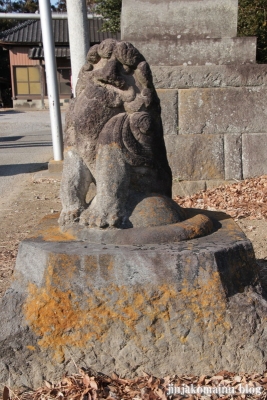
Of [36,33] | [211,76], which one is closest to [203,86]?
[211,76]

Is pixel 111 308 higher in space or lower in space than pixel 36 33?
lower

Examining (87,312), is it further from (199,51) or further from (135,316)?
(199,51)

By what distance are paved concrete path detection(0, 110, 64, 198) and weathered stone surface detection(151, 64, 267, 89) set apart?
294 centimetres

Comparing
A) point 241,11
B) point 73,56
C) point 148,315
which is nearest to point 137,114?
point 148,315

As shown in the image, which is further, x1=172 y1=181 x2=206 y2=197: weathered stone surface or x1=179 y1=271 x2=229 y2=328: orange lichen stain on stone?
x1=172 y1=181 x2=206 y2=197: weathered stone surface

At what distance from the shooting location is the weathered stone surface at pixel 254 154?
5.98 m

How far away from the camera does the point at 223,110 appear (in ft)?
19.5

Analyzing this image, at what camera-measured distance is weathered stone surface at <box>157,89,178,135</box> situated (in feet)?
19.4

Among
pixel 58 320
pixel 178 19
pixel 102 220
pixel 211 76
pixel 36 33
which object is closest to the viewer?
pixel 58 320

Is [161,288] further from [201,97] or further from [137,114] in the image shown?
[201,97]

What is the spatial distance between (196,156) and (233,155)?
18.3 inches

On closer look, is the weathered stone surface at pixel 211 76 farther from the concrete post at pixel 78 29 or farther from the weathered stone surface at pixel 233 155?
the concrete post at pixel 78 29

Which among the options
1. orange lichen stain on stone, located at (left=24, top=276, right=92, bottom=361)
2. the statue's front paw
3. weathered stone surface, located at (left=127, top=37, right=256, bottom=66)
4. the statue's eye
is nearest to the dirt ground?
orange lichen stain on stone, located at (left=24, top=276, right=92, bottom=361)

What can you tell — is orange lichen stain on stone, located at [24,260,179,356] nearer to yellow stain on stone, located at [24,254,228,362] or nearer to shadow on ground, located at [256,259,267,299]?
yellow stain on stone, located at [24,254,228,362]
